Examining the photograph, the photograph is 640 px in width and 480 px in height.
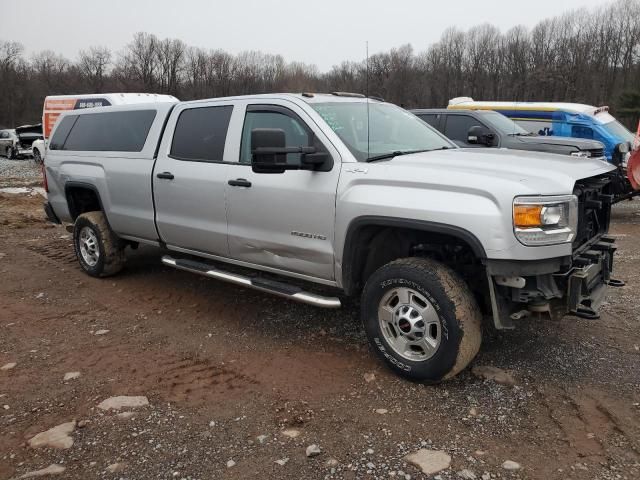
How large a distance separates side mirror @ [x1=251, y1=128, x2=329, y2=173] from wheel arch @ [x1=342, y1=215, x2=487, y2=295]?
560 mm

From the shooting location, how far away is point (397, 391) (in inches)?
141

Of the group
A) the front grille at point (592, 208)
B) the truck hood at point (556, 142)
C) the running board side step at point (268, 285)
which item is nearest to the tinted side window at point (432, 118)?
the truck hood at point (556, 142)

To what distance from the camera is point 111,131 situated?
605 cm

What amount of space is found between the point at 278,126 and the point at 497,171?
1850 mm

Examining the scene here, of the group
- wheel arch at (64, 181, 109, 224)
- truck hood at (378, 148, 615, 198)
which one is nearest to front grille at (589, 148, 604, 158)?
truck hood at (378, 148, 615, 198)

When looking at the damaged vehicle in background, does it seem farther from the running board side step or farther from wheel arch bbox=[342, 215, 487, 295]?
wheel arch bbox=[342, 215, 487, 295]

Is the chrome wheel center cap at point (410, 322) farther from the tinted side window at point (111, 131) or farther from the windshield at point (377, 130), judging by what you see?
the tinted side window at point (111, 131)

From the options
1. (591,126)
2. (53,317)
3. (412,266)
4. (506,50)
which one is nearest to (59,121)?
(53,317)

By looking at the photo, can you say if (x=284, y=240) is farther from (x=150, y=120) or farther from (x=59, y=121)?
(x=59, y=121)

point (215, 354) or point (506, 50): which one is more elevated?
point (506, 50)

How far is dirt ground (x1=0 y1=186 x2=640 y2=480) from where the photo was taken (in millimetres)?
2889

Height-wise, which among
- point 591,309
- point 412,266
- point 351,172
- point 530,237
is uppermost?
point 351,172

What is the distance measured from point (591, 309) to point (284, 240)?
7.39 ft

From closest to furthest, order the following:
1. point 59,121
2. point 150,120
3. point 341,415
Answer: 1. point 341,415
2. point 150,120
3. point 59,121
